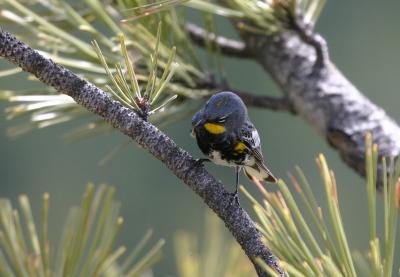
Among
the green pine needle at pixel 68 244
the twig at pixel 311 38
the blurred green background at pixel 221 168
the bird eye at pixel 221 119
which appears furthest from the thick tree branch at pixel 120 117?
the blurred green background at pixel 221 168

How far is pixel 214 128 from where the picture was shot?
766mm

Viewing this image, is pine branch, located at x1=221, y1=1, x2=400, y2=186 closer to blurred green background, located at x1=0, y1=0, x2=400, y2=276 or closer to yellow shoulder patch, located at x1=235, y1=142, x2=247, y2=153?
yellow shoulder patch, located at x1=235, y1=142, x2=247, y2=153

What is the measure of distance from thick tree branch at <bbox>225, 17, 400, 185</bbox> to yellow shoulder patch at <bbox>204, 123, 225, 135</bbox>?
10 cm

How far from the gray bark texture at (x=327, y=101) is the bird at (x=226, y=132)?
0.21 ft

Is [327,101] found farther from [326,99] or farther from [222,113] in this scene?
[222,113]

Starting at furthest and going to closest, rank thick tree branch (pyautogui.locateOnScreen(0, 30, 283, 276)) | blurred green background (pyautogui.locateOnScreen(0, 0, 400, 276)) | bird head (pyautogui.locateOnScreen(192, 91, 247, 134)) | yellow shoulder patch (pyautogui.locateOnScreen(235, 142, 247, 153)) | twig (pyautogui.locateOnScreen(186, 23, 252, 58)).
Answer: blurred green background (pyautogui.locateOnScreen(0, 0, 400, 276)) < twig (pyautogui.locateOnScreen(186, 23, 252, 58)) < yellow shoulder patch (pyautogui.locateOnScreen(235, 142, 247, 153)) < bird head (pyautogui.locateOnScreen(192, 91, 247, 134)) < thick tree branch (pyautogui.locateOnScreen(0, 30, 283, 276))

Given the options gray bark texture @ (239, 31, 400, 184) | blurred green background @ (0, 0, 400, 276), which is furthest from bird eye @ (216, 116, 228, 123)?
blurred green background @ (0, 0, 400, 276)

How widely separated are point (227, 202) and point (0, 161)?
636 cm

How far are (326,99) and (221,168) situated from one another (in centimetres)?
463

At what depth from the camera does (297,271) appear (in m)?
0.48

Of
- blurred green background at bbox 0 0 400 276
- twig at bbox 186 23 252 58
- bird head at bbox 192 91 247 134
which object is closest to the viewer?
bird head at bbox 192 91 247 134

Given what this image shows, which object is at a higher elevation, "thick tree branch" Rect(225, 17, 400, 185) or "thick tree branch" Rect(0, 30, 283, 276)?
"thick tree branch" Rect(0, 30, 283, 276)

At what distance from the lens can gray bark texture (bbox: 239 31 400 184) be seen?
29.2 inches

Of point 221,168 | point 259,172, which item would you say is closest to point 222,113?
point 259,172
